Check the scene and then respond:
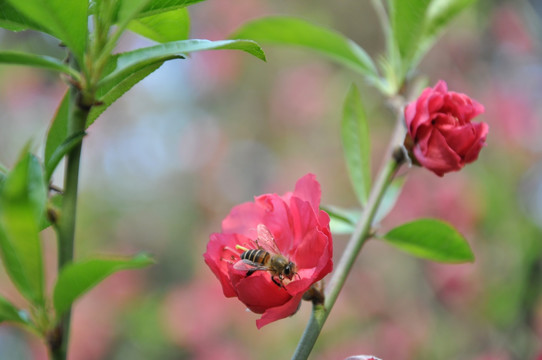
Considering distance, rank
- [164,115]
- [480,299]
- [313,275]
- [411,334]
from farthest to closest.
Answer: [164,115]
[411,334]
[480,299]
[313,275]

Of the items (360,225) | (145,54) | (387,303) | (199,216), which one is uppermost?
(145,54)

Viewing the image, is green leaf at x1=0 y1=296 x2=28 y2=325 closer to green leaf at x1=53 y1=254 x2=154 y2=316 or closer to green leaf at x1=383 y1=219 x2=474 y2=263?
green leaf at x1=53 y1=254 x2=154 y2=316

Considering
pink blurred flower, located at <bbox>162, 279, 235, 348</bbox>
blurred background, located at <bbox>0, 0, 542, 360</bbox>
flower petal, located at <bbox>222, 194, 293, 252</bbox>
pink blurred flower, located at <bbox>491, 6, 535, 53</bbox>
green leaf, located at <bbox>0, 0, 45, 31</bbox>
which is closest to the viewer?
green leaf, located at <bbox>0, 0, 45, 31</bbox>

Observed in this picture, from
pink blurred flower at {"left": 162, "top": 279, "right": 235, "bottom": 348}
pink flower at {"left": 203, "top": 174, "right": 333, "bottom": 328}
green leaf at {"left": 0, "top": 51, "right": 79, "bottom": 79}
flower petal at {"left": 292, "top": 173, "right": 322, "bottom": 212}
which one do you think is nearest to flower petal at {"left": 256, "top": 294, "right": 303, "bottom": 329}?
pink flower at {"left": 203, "top": 174, "right": 333, "bottom": 328}

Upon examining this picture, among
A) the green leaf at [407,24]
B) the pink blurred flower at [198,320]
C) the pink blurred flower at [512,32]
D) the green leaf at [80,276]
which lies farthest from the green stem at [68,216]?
the pink blurred flower at [512,32]

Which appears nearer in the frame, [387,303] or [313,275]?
[313,275]

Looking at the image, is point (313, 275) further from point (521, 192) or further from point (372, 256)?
point (372, 256)

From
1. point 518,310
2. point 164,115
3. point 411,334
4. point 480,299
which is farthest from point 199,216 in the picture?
point 518,310

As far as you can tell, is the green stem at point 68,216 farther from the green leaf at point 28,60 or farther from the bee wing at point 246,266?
the bee wing at point 246,266
